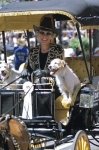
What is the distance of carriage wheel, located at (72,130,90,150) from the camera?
24.3 feet

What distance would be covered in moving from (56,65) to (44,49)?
69 centimetres

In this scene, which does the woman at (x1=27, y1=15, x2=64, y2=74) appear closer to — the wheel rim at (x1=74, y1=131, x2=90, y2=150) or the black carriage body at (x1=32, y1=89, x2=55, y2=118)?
→ the black carriage body at (x1=32, y1=89, x2=55, y2=118)

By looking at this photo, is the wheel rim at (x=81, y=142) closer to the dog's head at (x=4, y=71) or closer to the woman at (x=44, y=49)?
the woman at (x=44, y=49)

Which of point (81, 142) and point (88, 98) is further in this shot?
point (88, 98)

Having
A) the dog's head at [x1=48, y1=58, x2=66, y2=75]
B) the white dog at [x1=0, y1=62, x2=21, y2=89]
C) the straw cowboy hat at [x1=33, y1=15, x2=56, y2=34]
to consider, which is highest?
the straw cowboy hat at [x1=33, y1=15, x2=56, y2=34]

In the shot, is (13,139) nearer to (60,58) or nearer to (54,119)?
(54,119)

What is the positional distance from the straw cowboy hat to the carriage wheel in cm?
150

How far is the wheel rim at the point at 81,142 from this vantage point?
7.44m

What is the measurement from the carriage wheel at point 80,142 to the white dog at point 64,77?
482 mm

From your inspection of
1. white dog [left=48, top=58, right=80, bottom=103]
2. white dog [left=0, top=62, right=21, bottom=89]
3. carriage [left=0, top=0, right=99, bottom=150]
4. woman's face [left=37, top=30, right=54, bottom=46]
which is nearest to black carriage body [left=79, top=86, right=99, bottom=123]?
carriage [left=0, top=0, right=99, bottom=150]

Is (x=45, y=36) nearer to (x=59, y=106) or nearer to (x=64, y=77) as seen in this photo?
(x=64, y=77)

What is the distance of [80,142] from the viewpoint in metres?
7.59

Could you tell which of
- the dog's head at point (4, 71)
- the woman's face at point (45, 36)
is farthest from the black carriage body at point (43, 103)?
the woman's face at point (45, 36)

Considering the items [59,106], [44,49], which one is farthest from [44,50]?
[59,106]
